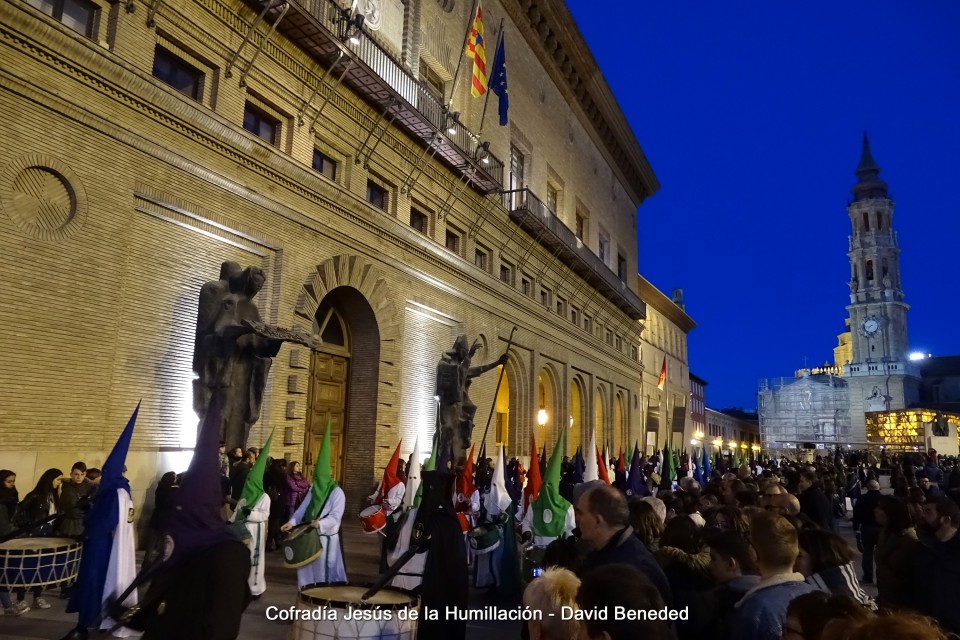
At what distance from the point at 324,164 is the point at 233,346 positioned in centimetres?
586

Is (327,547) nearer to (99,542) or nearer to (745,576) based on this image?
(99,542)

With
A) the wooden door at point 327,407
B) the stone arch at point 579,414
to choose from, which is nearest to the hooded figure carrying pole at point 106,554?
the wooden door at point 327,407

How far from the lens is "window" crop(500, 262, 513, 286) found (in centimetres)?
2505

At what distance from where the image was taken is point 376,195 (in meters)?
18.0

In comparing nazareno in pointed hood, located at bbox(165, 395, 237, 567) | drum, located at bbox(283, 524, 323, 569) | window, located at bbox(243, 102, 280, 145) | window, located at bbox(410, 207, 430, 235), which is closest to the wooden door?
window, located at bbox(410, 207, 430, 235)

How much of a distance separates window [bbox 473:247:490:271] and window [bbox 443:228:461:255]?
3.91 ft

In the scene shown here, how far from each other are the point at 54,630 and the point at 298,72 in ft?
39.2

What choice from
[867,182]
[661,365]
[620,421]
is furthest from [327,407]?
[867,182]

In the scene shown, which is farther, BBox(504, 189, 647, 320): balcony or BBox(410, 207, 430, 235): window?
BBox(504, 189, 647, 320): balcony

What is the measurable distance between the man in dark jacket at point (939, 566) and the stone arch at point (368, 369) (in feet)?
41.2

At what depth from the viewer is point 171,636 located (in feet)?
11.6

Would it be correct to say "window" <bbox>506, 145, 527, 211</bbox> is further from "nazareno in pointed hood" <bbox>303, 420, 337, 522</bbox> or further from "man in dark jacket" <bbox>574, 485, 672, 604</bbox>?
"man in dark jacket" <bbox>574, 485, 672, 604</bbox>

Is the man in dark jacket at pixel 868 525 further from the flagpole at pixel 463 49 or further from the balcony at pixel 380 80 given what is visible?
the flagpole at pixel 463 49

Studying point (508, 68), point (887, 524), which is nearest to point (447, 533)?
point (887, 524)
